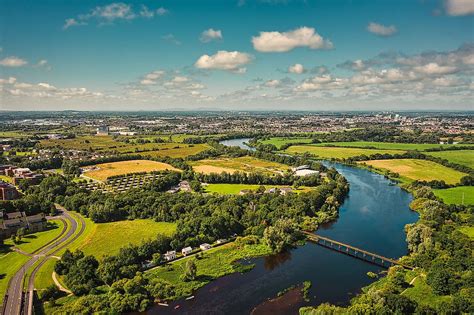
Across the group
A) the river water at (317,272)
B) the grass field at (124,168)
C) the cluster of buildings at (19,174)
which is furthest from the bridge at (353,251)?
the cluster of buildings at (19,174)

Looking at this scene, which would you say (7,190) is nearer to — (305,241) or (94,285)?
(94,285)

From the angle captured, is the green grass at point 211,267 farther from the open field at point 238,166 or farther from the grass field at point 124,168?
the grass field at point 124,168

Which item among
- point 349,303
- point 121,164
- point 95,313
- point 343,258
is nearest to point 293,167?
point 121,164

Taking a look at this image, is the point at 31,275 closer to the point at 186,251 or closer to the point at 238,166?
the point at 186,251

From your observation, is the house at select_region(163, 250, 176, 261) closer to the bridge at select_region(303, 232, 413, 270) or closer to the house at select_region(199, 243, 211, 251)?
the house at select_region(199, 243, 211, 251)

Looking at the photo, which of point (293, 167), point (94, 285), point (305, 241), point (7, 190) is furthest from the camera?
point (293, 167)
